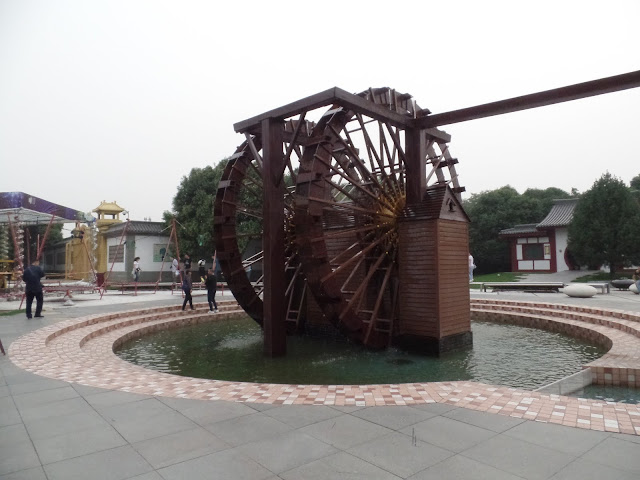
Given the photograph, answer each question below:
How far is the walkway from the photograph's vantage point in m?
2.76

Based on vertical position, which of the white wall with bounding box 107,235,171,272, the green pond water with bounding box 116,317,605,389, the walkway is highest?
the white wall with bounding box 107,235,171,272

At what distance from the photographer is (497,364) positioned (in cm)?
688

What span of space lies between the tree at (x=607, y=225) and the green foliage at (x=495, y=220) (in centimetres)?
842

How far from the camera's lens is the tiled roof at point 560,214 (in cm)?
2888

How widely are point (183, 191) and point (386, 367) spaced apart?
73.4ft

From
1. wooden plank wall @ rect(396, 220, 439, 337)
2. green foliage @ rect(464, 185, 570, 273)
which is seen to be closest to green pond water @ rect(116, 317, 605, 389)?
wooden plank wall @ rect(396, 220, 439, 337)

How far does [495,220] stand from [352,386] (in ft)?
104

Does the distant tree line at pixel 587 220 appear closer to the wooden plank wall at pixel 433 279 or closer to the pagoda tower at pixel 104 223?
the pagoda tower at pixel 104 223

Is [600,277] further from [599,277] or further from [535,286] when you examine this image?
[535,286]

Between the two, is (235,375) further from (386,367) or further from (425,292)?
(425,292)

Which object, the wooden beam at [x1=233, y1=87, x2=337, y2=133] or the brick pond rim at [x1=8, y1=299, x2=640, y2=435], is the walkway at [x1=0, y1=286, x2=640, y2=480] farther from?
the wooden beam at [x1=233, y1=87, x2=337, y2=133]

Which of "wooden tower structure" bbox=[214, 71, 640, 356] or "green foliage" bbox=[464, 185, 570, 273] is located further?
"green foliage" bbox=[464, 185, 570, 273]

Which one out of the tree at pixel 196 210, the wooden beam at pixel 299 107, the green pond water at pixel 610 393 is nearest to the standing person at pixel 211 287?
the wooden beam at pixel 299 107

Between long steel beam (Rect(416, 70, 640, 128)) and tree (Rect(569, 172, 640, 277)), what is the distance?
1956cm
